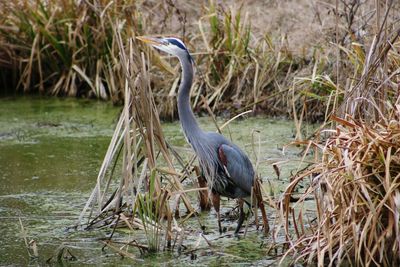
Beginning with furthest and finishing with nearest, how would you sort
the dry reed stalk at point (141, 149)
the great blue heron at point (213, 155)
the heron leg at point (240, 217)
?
1. the great blue heron at point (213, 155)
2. the heron leg at point (240, 217)
3. the dry reed stalk at point (141, 149)

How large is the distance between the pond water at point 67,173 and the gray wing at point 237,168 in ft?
0.65

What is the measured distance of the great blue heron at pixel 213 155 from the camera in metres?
5.25

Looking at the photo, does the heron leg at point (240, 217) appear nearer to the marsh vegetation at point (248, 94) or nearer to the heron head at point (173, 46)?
the marsh vegetation at point (248, 94)

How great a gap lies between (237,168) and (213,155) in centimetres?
16

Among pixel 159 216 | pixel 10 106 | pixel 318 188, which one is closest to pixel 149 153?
pixel 159 216

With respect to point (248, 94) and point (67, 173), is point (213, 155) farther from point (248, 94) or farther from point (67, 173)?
point (248, 94)

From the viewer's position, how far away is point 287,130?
7.45 metres

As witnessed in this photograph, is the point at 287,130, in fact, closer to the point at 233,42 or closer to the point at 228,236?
the point at 233,42

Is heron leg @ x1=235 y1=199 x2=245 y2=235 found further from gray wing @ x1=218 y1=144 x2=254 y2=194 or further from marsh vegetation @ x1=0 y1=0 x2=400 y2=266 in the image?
marsh vegetation @ x1=0 y1=0 x2=400 y2=266

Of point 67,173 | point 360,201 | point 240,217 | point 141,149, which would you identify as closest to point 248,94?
point 67,173

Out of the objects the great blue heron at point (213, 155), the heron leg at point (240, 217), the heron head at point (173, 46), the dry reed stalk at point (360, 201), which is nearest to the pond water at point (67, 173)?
the heron leg at point (240, 217)

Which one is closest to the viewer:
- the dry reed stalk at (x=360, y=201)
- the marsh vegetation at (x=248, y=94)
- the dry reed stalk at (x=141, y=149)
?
the dry reed stalk at (x=360, y=201)

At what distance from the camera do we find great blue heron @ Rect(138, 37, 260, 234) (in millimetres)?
5254

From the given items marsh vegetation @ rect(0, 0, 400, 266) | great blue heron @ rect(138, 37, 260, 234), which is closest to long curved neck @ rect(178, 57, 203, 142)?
great blue heron @ rect(138, 37, 260, 234)
